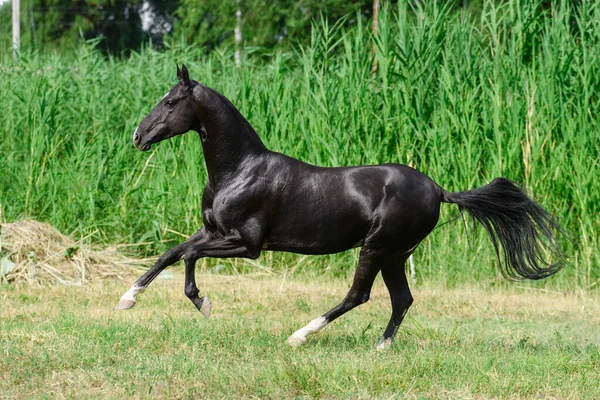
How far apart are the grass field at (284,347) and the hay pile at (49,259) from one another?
346 mm

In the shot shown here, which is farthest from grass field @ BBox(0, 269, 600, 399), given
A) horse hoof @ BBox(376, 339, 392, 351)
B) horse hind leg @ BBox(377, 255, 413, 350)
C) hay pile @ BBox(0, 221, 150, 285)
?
hay pile @ BBox(0, 221, 150, 285)

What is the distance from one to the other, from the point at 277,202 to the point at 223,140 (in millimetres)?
540

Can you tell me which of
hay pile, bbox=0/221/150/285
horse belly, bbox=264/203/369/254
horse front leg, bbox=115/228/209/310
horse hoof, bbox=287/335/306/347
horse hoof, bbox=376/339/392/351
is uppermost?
horse belly, bbox=264/203/369/254

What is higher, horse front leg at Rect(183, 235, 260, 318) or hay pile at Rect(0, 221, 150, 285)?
horse front leg at Rect(183, 235, 260, 318)

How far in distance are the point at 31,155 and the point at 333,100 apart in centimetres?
361

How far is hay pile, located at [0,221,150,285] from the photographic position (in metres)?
8.99

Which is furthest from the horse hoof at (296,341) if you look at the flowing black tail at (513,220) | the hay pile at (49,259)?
the hay pile at (49,259)

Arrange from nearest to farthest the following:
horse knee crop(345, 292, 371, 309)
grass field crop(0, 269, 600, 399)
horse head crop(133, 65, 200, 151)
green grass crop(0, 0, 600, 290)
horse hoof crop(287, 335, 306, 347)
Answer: grass field crop(0, 269, 600, 399), horse head crop(133, 65, 200, 151), horse hoof crop(287, 335, 306, 347), horse knee crop(345, 292, 371, 309), green grass crop(0, 0, 600, 290)

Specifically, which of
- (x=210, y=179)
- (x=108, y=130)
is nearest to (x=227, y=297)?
(x=210, y=179)

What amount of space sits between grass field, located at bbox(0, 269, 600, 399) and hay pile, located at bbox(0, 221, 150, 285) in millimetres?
346

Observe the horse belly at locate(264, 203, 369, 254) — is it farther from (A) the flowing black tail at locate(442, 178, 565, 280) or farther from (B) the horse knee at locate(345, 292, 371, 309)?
(A) the flowing black tail at locate(442, 178, 565, 280)

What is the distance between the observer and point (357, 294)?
239 inches

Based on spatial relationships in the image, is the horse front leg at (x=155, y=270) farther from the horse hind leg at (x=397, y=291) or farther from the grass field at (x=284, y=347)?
the horse hind leg at (x=397, y=291)

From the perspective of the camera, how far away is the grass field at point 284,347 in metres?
4.90
